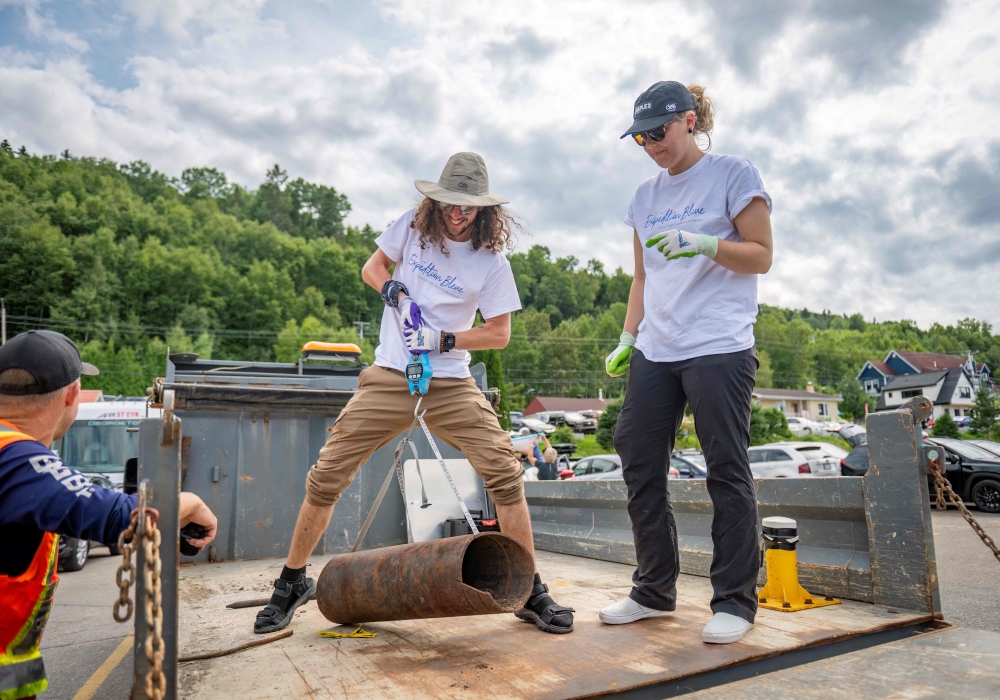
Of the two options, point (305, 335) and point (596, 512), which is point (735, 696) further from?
point (305, 335)

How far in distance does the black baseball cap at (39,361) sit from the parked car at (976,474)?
14.2 meters

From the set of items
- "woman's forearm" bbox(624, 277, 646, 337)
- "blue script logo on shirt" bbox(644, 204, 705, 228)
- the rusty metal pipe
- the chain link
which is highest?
"blue script logo on shirt" bbox(644, 204, 705, 228)

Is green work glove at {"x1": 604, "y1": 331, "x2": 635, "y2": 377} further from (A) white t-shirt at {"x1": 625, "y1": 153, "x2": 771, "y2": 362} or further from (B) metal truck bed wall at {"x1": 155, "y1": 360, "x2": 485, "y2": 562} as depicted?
(B) metal truck bed wall at {"x1": 155, "y1": 360, "x2": 485, "y2": 562}

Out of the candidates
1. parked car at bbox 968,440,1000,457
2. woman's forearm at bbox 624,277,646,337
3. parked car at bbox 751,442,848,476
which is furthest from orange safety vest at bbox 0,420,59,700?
parked car at bbox 751,442,848,476

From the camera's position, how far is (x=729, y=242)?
265 cm

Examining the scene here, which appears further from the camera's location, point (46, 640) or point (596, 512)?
point (596, 512)

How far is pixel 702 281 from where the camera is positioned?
2830mm

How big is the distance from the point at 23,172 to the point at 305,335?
130 feet

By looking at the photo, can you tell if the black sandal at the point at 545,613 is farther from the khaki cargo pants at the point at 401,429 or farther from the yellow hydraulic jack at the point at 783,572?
the yellow hydraulic jack at the point at 783,572

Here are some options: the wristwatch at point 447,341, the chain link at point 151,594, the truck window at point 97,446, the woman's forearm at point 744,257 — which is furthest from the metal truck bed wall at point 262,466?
the truck window at point 97,446

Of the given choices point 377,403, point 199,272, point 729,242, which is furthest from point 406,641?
point 199,272

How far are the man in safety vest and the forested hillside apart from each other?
2127 inches

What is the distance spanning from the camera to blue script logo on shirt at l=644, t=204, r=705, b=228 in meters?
2.88

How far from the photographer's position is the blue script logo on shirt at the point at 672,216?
2.88 m
